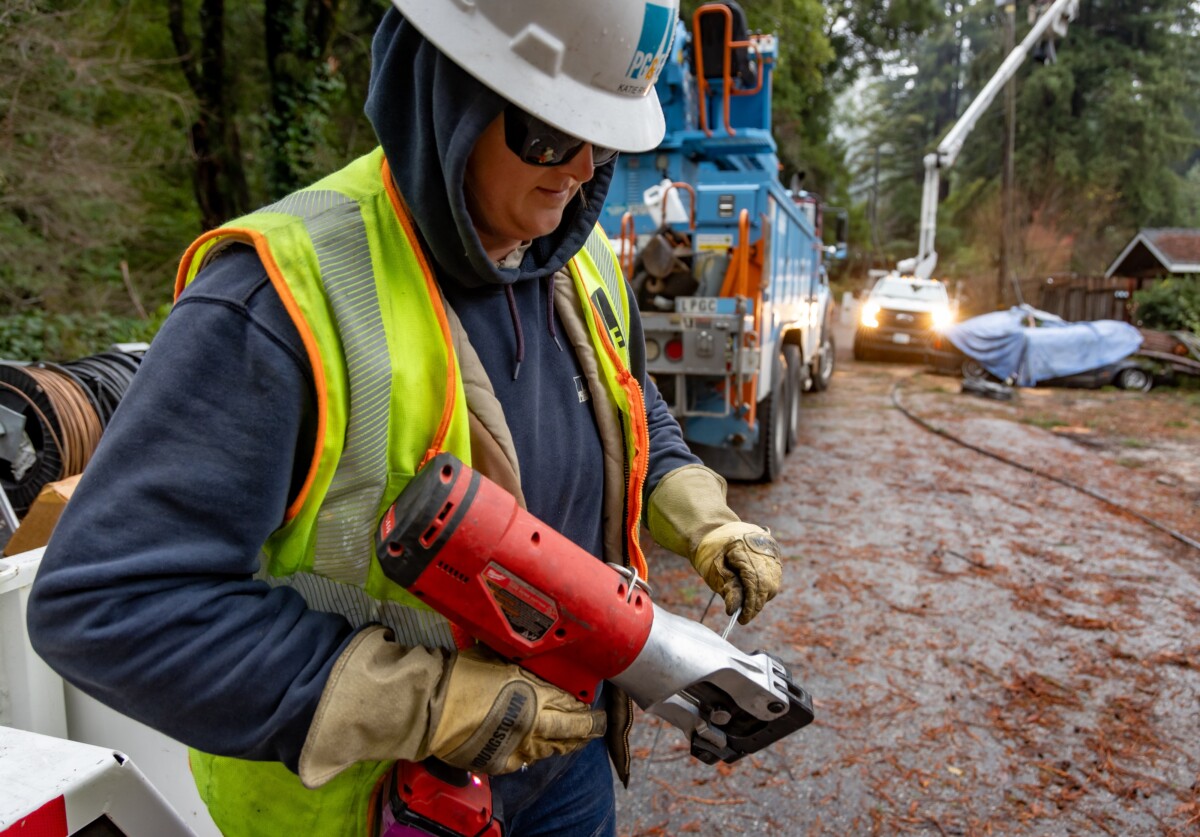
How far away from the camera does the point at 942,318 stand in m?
14.9

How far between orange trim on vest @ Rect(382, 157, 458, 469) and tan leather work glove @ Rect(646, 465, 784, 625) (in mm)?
748

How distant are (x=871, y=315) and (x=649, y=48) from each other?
1569 centimetres

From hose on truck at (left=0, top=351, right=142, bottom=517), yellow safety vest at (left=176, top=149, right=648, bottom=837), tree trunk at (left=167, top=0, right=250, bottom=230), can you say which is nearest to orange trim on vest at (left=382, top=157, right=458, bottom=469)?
yellow safety vest at (left=176, top=149, right=648, bottom=837)

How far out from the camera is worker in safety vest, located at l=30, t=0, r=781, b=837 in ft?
2.94

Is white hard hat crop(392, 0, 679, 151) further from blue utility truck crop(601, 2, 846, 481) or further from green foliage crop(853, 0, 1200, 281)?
green foliage crop(853, 0, 1200, 281)

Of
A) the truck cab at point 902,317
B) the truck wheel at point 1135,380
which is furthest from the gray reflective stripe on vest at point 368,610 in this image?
the truck cab at point 902,317

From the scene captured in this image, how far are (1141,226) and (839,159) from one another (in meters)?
11.8

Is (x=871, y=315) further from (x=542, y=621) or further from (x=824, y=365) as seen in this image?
(x=542, y=621)

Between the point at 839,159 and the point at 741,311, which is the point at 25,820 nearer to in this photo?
the point at 741,311

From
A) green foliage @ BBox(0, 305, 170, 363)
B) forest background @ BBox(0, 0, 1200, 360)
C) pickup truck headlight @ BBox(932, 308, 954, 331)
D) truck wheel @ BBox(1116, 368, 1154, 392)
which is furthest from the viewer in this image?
pickup truck headlight @ BBox(932, 308, 954, 331)

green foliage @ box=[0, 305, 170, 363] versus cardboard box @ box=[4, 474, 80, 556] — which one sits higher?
green foliage @ box=[0, 305, 170, 363]

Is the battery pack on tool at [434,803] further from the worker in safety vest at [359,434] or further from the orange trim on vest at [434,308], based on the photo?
the orange trim on vest at [434,308]

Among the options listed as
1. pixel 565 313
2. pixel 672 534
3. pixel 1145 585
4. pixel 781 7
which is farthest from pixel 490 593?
pixel 781 7

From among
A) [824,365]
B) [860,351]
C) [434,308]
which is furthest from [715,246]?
[860,351]
